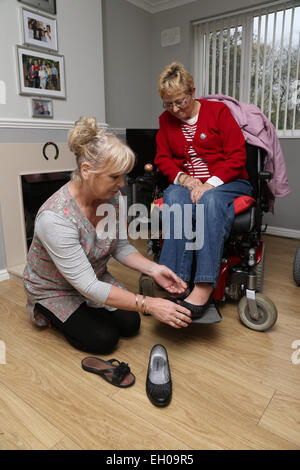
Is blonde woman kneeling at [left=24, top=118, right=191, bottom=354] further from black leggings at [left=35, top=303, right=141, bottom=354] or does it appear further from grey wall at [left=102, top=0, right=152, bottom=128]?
grey wall at [left=102, top=0, right=152, bottom=128]

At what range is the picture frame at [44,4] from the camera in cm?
216

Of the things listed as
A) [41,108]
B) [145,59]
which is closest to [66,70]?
[41,108]

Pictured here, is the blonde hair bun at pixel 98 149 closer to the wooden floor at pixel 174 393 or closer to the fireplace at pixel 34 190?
the wooden floor at pixel 174 393

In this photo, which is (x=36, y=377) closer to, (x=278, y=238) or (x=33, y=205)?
(x=33, y=205)

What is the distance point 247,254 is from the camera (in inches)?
63.9

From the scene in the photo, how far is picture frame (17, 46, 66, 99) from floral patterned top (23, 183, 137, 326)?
1.30 meters

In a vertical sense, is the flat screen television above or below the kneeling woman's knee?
above

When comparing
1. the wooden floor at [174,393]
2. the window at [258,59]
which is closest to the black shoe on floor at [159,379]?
the wooden floor at [174,393]

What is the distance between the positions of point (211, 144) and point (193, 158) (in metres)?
0.12

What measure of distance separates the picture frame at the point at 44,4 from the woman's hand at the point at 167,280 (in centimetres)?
196

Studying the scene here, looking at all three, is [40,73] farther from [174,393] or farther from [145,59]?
[174,393]

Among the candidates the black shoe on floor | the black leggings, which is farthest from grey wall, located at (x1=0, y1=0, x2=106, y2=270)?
the black shoe on floor

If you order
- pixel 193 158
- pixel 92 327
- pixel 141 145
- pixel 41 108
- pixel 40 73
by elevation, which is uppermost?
pixel 40 73

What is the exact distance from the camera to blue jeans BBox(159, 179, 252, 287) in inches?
55.9
